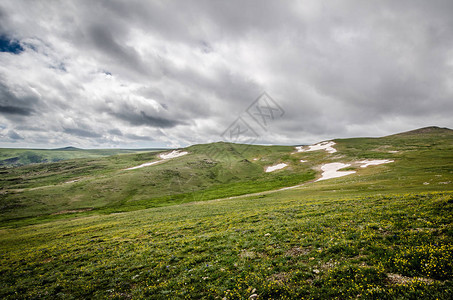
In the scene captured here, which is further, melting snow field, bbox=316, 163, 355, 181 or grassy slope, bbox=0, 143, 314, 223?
melting snow field, bbox=316, 163, 355, 181

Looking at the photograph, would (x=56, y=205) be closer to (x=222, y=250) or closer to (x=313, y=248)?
(x=222, y=250)

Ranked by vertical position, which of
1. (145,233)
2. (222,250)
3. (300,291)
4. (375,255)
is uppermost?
(375,255)

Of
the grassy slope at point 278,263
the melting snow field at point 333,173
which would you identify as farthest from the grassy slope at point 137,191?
the grassy slope at point 278,263

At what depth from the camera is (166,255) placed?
15.5 meters

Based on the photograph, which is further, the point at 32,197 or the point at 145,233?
the point at 32,197

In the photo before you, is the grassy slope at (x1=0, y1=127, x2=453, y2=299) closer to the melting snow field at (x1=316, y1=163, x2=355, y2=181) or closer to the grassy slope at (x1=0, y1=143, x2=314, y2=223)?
the grassy slope at (x1=0, y1=143, x2=314, y2=223)

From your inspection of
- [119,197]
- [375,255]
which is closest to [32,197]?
[119,197]

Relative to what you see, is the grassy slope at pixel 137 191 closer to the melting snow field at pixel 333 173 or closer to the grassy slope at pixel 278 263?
the melting snow field at pixel 333 173

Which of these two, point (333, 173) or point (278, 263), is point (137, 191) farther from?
point (333, 173)

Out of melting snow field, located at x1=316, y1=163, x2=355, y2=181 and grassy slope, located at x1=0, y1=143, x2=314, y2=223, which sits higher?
melting snow field, located at x1=316, y1=163, x2=355, y2=181

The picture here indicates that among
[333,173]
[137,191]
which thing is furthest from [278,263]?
[137,191]

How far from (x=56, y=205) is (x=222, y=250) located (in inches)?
3614

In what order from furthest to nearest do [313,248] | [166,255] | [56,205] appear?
[56,205]
[166,255]
[313,248]

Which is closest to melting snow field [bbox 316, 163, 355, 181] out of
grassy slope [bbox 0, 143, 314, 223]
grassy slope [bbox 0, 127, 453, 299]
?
grassy slope [bbox 0, 143, 314, 223]
